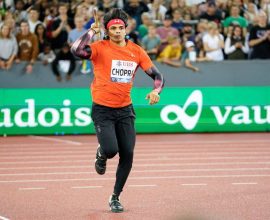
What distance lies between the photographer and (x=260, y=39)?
61.1 feet

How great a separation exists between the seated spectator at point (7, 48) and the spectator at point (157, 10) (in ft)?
11.5

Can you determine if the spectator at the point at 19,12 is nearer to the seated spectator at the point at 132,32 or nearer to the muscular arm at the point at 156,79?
the seated spectator at the point at 132,32

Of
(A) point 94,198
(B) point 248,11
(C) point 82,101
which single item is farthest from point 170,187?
(B) point 248,11

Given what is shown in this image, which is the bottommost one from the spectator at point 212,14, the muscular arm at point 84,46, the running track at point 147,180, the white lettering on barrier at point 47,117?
the white lettering on barrier at point 47,117

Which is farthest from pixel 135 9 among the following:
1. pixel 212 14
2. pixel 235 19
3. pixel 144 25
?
pixel 235 19

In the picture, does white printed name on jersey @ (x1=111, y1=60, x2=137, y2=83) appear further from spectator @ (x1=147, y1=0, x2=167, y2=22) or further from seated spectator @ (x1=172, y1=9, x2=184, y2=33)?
spectator @ (x1=147, y1=0, x2=167, y2=22)

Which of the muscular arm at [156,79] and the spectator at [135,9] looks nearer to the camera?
the muscular arm at [156,79]

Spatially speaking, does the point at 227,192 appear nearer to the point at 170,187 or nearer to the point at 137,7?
the point at 170,187

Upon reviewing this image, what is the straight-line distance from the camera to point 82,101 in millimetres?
17891

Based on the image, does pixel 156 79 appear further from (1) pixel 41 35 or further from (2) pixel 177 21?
(2) pixel 177 21

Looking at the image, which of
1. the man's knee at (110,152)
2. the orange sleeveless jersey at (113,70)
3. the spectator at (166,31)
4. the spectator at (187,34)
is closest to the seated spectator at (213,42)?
the spectator at (187,34)

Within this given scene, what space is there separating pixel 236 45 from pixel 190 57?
3.69 ft

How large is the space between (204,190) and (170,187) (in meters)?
0.51

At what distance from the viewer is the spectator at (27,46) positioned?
1773 cm
